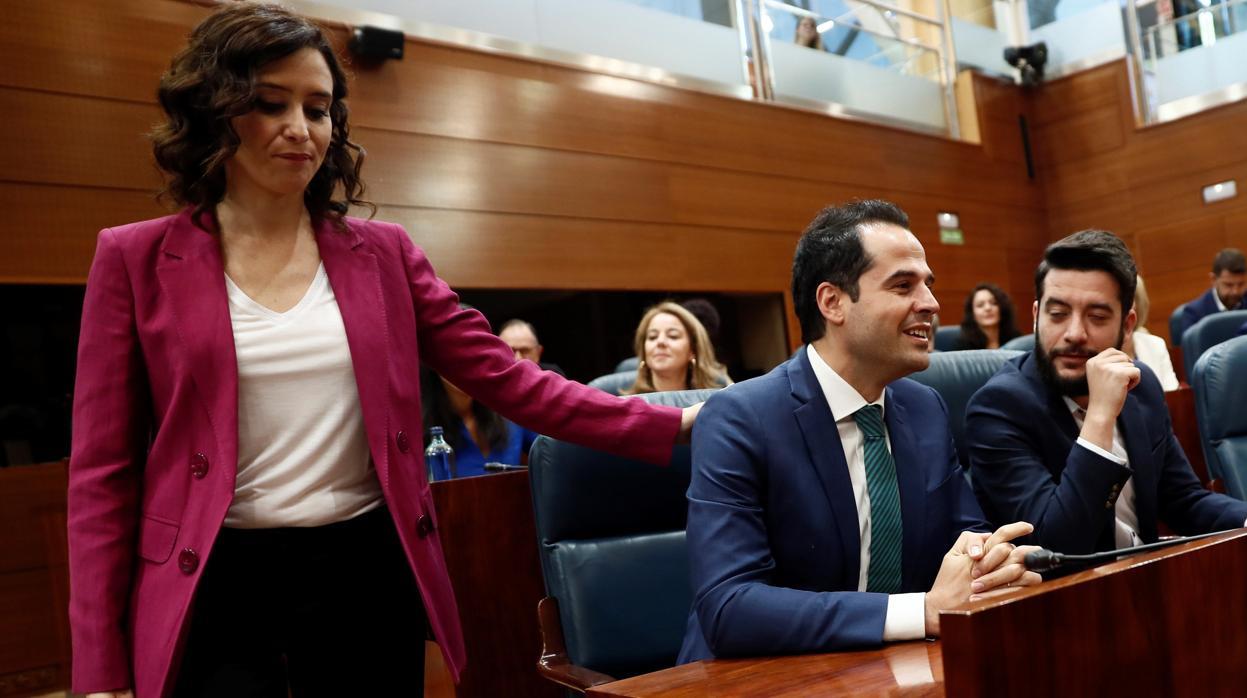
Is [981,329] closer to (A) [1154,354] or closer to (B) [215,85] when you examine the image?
(A) [1154,354]

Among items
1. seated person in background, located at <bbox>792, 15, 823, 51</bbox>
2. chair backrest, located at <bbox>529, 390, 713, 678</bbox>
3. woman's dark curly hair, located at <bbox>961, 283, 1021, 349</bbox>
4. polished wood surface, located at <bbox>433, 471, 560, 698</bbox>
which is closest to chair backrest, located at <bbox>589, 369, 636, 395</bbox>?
polished wood surface, located at <bbox>433, 471, 560, 698</bbox>

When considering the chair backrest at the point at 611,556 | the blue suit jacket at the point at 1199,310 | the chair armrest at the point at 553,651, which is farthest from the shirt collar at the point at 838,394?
the blue suit jacket at the point at 1199,310

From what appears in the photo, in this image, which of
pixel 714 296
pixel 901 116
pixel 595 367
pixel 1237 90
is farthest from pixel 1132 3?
pixel 595 367

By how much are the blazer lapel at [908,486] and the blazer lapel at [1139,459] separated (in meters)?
0.55

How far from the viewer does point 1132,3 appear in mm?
7949

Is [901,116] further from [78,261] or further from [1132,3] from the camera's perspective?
[78,261]

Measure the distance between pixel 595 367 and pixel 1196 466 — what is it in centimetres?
312

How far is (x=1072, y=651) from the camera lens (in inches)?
33.2

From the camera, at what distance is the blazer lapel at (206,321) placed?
1.19 metres

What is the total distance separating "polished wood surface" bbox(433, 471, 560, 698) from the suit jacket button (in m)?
1.04

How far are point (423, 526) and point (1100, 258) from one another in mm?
1311

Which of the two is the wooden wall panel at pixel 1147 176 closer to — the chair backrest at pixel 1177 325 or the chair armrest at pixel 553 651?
the chair backrest at pixel 1177 325

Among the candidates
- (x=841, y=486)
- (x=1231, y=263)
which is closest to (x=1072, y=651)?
(x=841, y=486)

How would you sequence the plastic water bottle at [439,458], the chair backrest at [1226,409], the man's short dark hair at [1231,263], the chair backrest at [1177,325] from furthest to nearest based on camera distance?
the chair backrest at [1177,325] < the man's short dark hair at [1231,263] < the plastic water bottle at [439,458] < the chair backrest at [1226,409]
